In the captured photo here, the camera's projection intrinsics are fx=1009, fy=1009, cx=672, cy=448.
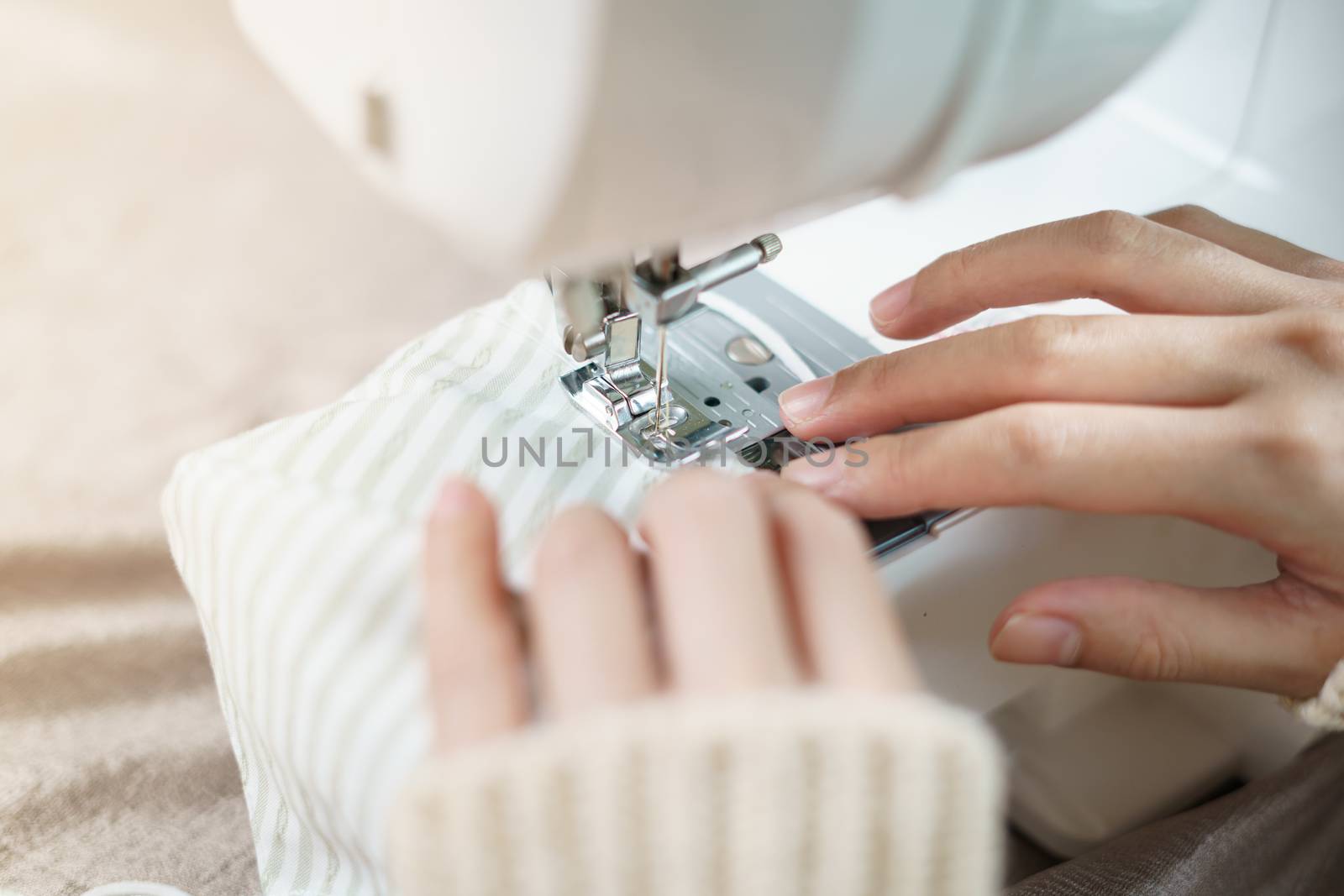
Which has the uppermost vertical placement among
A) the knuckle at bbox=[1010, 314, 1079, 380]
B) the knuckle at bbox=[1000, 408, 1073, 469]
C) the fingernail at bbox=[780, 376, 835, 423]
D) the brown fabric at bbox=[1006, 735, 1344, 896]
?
the knuckle at bbox=[1010, 314, 1079, 380]

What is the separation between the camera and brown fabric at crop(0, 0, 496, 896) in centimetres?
53

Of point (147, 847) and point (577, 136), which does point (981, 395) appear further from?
point (147, 847)

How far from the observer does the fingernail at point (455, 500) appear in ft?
1.13

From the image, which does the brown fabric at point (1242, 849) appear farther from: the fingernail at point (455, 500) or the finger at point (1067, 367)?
the fingernail at point (455, 500)

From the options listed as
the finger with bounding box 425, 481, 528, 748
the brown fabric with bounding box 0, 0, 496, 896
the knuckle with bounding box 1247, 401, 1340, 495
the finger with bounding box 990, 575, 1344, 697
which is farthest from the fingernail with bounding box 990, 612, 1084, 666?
the brown fabric with bounding box 0, 0, 496, 896

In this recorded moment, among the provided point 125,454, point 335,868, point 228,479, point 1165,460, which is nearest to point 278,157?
point 125,454

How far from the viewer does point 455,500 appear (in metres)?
0.35

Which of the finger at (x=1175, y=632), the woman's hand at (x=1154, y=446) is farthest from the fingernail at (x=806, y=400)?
the finger at (x=1175, y=632)

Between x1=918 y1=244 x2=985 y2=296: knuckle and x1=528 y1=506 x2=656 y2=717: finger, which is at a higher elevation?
x1=918 y1=244 x2=985 y2=296: knuckle

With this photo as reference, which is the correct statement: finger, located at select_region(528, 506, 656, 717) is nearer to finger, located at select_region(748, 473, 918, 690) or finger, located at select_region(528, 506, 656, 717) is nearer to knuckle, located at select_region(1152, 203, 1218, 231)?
finger, located at select_region(748, 473, 918, 690)

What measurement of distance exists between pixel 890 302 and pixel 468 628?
13.6 inches

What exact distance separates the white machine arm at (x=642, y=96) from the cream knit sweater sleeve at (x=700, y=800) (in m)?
0.16

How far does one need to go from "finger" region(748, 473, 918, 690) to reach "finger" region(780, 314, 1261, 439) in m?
0.14

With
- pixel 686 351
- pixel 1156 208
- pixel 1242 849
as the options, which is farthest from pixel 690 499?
pixel 1156 208
